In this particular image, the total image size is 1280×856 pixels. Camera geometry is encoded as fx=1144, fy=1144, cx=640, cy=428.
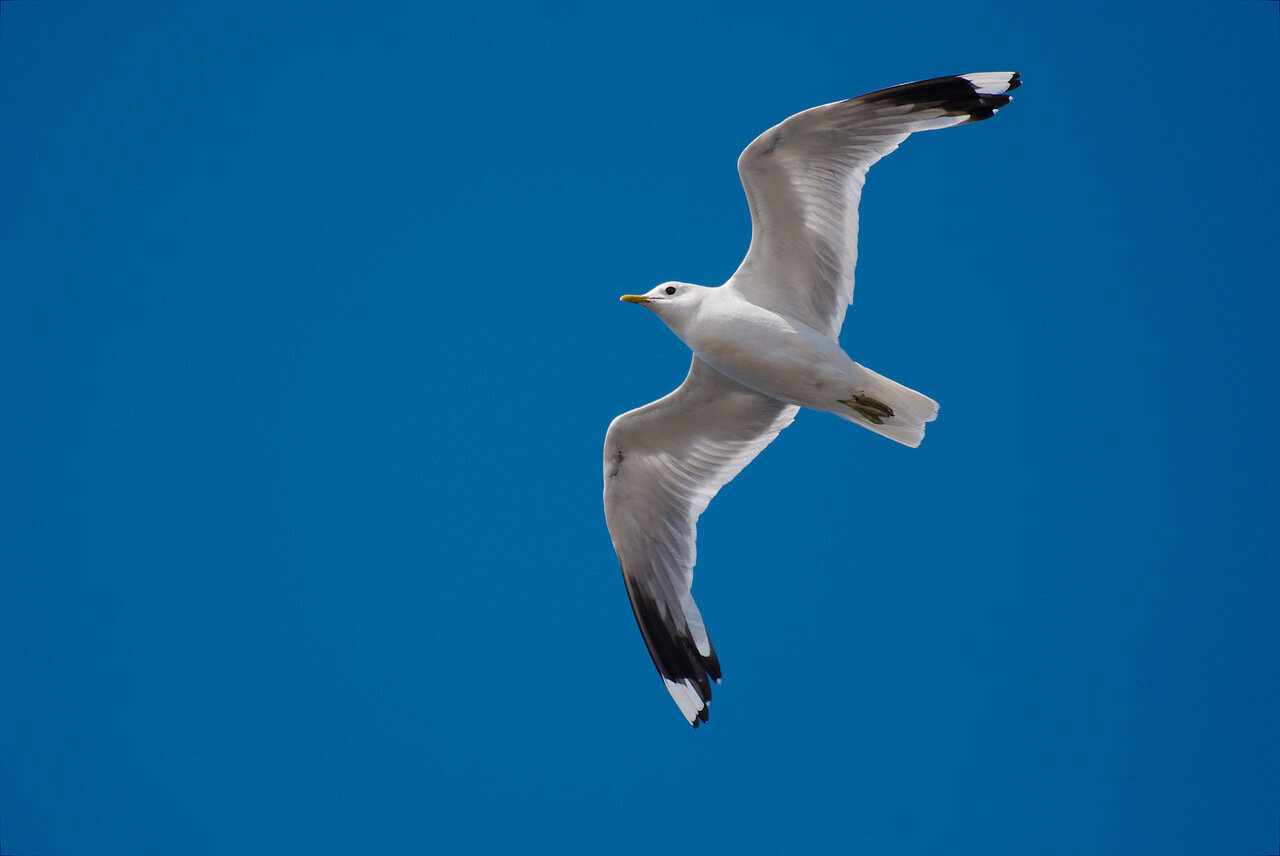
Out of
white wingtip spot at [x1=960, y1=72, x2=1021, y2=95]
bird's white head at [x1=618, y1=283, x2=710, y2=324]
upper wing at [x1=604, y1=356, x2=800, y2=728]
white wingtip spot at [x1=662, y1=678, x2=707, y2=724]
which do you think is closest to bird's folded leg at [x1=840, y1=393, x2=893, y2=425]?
upper wing at [x1=604, y1=356, x2=800, y2=728]

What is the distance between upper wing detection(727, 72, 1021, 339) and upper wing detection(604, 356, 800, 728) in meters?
0.73

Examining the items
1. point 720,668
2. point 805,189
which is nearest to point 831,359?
point 805,189

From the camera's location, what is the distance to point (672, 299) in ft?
18.1

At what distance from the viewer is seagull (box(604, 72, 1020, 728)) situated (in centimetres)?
514

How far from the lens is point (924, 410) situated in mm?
5305

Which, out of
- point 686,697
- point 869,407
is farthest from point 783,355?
point 686,697

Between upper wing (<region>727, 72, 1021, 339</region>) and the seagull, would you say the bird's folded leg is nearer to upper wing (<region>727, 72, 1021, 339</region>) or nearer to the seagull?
the seagull

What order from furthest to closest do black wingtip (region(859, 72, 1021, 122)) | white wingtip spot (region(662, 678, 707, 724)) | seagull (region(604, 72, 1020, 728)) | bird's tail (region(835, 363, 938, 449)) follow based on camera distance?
white wingtip spot (region(662, 678, 707, 724))
bird's tail (region(835, 363, 938, 449))
seagull (region(604, 72, 1020, 728))
black wingtip (region(859, 72, 1021, 122))

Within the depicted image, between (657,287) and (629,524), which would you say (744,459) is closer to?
(629,524)

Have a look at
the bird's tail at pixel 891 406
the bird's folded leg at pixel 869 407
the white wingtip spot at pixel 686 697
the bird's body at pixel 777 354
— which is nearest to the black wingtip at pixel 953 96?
the bird's body at pixel 777 354

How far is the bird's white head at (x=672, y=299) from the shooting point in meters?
5.48

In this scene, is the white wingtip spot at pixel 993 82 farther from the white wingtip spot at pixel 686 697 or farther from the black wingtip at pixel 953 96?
the white wingtip spot at pixel 686 697

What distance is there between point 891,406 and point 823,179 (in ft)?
3.60

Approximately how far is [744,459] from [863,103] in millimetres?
1943
